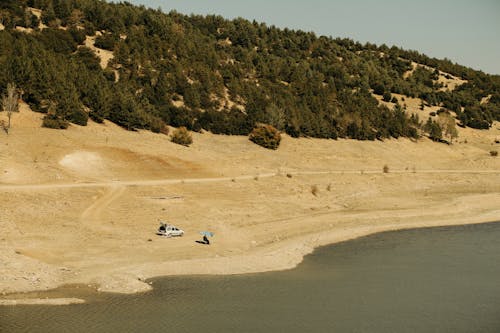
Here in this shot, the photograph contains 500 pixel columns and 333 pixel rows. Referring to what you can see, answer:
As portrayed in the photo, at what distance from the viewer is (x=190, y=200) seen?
59875mm

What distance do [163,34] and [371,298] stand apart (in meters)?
93.8

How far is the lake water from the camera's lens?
A: 105ft

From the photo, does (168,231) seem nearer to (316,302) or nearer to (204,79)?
(316,302)

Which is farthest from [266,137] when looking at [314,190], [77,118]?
[77,118]

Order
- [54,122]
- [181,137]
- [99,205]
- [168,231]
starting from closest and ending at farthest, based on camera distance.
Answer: [168,231], [99,205], [54,122], [181,137]

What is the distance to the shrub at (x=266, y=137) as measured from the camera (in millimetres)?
88875

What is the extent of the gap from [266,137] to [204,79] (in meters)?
23.3

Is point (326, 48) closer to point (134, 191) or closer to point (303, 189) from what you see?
point (303, 189)

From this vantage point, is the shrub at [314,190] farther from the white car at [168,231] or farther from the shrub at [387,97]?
the shrub at [387,97]

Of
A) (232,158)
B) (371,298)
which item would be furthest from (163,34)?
(371,298)

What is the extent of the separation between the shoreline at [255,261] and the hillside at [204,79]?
126ft

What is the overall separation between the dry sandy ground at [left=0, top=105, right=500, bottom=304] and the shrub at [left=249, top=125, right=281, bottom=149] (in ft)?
4.67

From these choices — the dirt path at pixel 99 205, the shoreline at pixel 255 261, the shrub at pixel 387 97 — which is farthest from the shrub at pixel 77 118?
the shrub at pixel 387 97

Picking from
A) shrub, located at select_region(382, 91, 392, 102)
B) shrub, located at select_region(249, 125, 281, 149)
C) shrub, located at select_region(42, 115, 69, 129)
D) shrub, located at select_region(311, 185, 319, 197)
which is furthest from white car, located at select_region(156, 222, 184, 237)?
shrub, located at select_region(382, 91, 392, 102)
